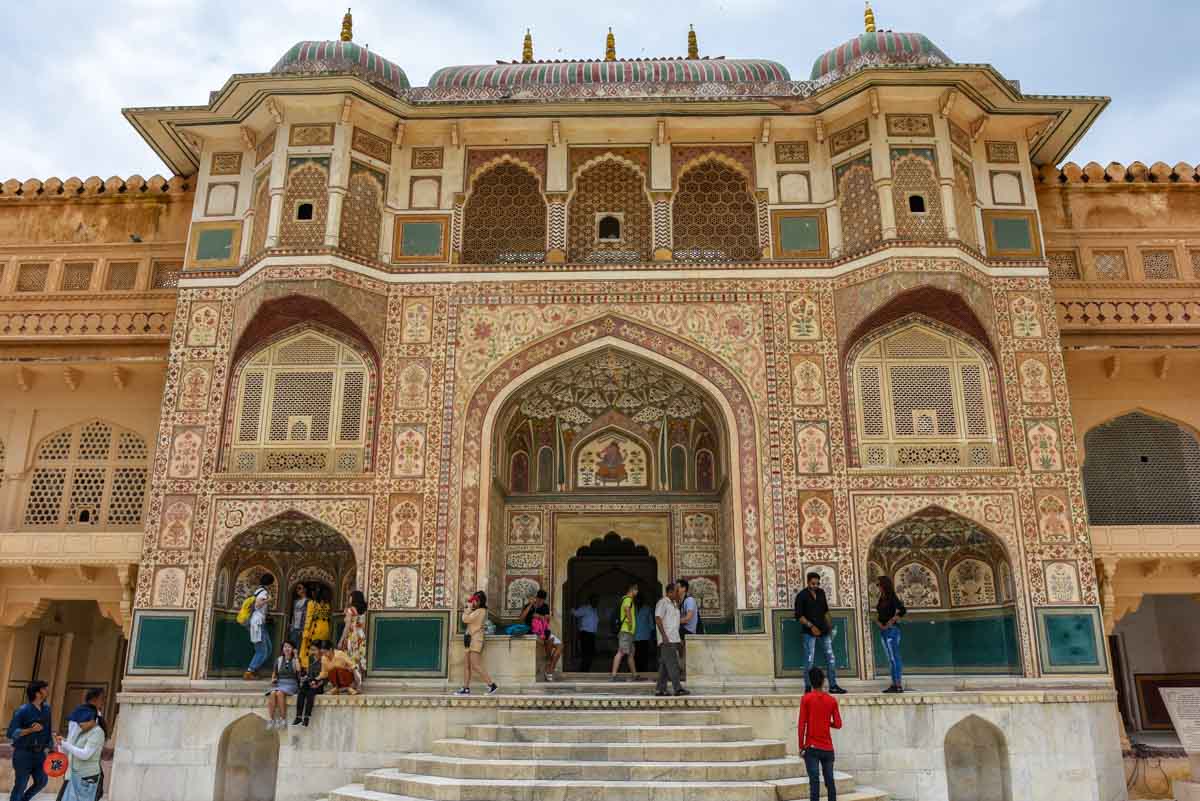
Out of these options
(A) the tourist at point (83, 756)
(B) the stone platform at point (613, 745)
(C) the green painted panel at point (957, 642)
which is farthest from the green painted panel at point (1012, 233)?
(A) the tourist at point (83, 756)

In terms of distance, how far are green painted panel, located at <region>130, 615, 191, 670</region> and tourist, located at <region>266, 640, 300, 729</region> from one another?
1.87 m

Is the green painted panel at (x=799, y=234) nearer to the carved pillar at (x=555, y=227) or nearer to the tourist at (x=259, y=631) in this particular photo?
A: the carved pillar at (x=555, y=227)

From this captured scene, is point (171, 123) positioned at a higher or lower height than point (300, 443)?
higher

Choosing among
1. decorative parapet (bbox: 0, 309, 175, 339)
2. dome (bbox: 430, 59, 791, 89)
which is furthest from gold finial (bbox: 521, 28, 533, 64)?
decorative parapet (bbox: 0, 309, 175, 339)

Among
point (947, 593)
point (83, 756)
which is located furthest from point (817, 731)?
point (947, 593)

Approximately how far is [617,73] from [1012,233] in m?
5.50

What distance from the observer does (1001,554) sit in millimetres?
11656

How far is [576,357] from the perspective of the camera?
12.4m

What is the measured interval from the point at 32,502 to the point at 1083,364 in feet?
44.8

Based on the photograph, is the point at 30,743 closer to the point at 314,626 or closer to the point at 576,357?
the point at 314,626

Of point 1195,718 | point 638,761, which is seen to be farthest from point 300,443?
point 1195,718

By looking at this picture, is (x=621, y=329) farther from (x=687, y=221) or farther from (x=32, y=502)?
(x=32, y=502)

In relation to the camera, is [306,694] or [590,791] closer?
[590,791]

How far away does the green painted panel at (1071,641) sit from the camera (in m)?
10.8
